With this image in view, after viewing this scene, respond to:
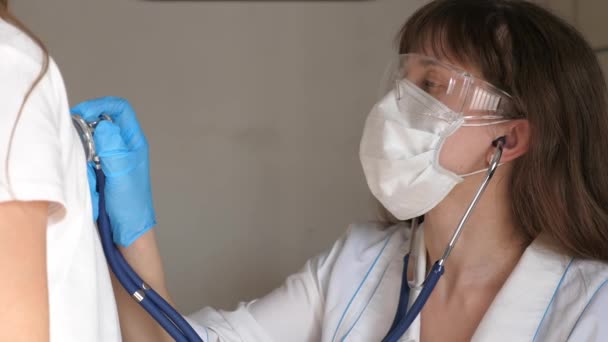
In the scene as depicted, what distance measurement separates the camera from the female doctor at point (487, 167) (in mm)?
1174

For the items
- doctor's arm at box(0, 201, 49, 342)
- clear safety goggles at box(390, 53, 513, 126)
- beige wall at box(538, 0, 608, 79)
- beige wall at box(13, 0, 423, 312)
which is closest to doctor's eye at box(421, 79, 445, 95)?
clear safety goggles at box(390, 53, 513, 126)

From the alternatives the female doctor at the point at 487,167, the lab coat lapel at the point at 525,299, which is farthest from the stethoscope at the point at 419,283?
the lab coat lapel at the point at 525,299

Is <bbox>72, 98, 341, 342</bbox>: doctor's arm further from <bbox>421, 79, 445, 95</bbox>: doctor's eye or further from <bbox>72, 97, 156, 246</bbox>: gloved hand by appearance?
<bbox>421, 79, 445, 95</bbox>: doctor's eye

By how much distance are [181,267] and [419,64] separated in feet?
4.01

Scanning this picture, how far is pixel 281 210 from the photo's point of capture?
2.23 meters

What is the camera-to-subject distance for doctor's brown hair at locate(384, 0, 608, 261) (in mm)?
1224

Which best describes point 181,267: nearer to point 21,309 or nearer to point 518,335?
point 518,335

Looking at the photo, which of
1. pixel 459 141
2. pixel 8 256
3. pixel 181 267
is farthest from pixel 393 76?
pixel 181 267

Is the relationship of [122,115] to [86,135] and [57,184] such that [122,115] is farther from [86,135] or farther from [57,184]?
[57,184]

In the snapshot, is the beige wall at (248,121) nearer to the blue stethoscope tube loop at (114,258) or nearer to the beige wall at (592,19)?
the beige wall at (592,19)

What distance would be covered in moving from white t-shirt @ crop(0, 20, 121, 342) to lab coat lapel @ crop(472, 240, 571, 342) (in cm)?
66

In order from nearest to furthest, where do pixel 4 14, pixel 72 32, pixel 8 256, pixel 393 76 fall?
1. pixel 8 256
2. pixel 4 14
3. pixel 393 76
4. pixel 72 32

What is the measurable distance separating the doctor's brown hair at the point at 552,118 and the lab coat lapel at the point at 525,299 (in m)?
0.05

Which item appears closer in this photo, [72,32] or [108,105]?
[108,105]
